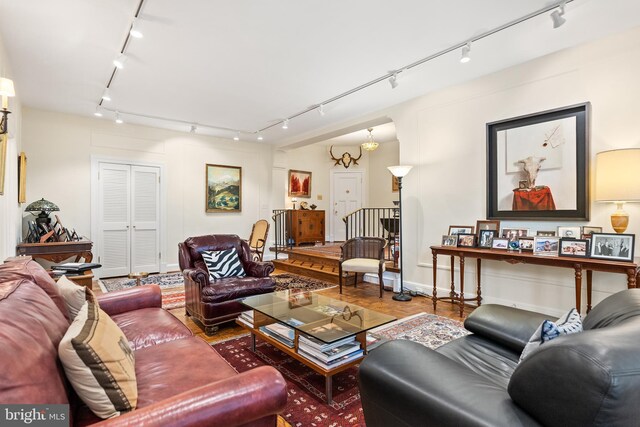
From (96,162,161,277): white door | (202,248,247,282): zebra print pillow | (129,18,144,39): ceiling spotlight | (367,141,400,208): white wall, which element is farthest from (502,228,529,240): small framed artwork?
(96,162,161,277): white door

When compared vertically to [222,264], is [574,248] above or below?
above

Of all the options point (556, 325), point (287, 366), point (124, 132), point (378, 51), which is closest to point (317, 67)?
point (378, 51)

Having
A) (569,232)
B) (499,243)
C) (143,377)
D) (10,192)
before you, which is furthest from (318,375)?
(10,192)

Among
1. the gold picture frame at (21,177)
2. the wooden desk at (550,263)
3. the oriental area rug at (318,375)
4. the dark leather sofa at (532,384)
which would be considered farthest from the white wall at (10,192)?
the wooden desk at (550,263)

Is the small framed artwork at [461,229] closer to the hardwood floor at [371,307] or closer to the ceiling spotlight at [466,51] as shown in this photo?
the hardwood floor at [371,307]

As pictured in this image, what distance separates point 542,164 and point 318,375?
313 cm

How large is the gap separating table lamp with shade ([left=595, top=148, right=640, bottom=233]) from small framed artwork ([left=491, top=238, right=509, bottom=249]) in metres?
0.87

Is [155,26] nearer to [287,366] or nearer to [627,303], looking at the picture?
[287,366]

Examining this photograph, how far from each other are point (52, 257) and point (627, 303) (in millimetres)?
5666

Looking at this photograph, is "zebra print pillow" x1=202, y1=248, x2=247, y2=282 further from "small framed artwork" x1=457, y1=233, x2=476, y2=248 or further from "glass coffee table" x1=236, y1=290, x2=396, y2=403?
"small framed artwork" x1=457, y1=233, x2=476, y2=248

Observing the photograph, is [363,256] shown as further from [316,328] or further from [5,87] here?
[5,87]

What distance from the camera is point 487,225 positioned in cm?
370

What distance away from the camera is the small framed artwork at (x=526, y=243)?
320 cm

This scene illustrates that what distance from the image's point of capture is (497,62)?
11.2 ft
